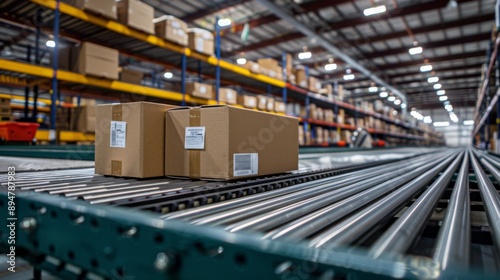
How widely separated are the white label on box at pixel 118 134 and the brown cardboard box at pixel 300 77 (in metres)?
5.51

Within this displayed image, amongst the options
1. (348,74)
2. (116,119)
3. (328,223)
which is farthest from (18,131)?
(348,74)

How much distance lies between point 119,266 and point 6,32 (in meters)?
10.2

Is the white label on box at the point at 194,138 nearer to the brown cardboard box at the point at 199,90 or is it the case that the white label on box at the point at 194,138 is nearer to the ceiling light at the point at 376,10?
the brown cardboard box at the point at 199,90

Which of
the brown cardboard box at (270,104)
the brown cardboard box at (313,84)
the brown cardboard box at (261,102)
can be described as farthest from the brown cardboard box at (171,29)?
the brown cardboard box at (313,84)

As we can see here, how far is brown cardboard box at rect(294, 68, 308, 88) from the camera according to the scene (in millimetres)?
6512

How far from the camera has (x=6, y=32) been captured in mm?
8078

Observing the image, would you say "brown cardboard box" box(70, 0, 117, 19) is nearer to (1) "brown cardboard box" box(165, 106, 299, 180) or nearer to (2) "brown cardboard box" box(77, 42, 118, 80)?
(2) "brown cardboard box" box(77, 42, 118, 80)

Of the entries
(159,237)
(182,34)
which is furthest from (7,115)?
(159,237)

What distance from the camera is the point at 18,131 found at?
3.43m

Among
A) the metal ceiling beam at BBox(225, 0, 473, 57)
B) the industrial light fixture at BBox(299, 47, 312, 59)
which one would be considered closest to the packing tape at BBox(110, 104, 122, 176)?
the metal ceiling beam at BBox(225, 0, 473, 57)

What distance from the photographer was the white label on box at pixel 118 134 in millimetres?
1318

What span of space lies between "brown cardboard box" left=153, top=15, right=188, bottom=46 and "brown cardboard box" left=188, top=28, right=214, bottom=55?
17 cm

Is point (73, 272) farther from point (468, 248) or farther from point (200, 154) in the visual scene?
point (468, 248)

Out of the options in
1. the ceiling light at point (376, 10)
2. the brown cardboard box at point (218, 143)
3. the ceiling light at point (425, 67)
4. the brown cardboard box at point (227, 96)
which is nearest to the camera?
the brown cardboard box at point (218, 143)
